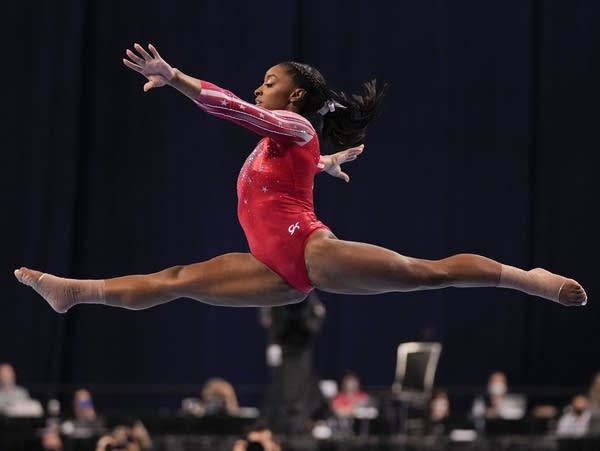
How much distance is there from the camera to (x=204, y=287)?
421 cm

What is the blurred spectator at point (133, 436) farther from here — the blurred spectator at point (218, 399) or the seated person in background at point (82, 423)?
the blurred spectator at point (218, 399)

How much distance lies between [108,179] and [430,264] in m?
8.98

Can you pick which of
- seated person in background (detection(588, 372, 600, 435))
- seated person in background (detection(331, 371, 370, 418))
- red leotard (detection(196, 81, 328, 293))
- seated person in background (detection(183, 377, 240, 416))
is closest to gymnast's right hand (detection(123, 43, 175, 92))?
red leotard (detection(196, 81, 328, 293))

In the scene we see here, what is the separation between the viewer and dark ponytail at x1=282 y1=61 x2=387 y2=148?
4.54 meters

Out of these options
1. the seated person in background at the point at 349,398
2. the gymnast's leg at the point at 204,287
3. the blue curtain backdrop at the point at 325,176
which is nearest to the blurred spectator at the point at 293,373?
the seated person in background at the point at 349,398

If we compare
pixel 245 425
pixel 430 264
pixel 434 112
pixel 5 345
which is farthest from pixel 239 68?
pixel 430 264

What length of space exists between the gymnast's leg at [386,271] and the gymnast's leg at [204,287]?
0.19 metres

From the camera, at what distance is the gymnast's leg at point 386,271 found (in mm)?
4035

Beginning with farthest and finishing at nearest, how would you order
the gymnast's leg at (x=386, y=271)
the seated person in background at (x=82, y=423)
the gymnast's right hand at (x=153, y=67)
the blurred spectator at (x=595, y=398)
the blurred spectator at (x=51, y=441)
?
1. the blurred spectator at (x=595, y=398)
2. the seated person in background at (x=82, y=423)
3. the blurred spectator at (x=51, y=441)
4. the gymnast's leg at (x=386, y=271)
5. the gymnast's right hand at (x=153, y=67)

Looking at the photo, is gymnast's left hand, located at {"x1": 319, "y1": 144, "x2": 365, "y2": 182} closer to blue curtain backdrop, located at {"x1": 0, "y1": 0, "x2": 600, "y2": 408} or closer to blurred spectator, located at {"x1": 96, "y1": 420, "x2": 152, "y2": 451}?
blurred spectator, located at {"x1": 96, "y1": 420, "x2": 152, "y2": 451}

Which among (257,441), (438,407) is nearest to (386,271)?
(257,441)

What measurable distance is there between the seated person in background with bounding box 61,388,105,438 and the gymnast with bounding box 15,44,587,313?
461 cm

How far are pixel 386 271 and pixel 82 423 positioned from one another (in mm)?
5938

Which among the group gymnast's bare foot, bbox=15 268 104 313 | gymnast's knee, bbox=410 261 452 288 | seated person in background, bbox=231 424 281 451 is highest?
gymnast's knee, bbox=410 261 452 288
